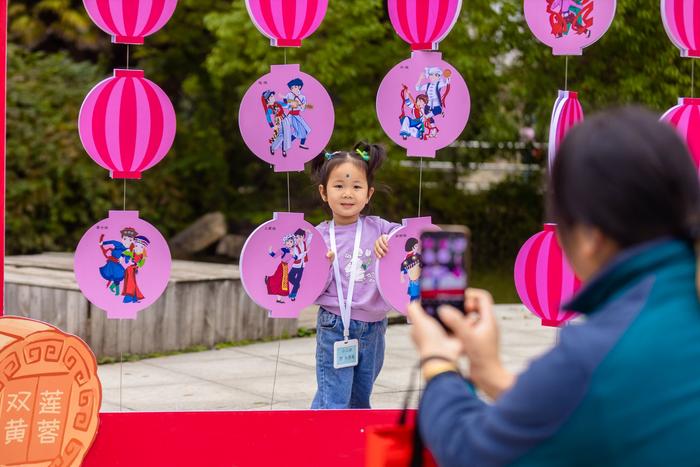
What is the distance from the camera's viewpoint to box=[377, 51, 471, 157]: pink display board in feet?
14.6

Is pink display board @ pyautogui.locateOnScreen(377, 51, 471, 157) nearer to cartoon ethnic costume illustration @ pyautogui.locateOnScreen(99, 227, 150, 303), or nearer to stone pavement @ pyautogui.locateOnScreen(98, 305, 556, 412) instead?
cartoon ethnic costume illustration @ pyautogui.locateOnScreen(99, 227, 150, 303)

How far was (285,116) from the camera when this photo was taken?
4.43m

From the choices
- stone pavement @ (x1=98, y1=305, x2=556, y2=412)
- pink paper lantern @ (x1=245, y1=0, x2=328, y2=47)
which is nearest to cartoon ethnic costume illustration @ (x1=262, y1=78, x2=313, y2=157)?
pink paper lantern @ (x1=245, y1=0, x2=328, y2=47)

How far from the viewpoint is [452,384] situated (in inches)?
68.8

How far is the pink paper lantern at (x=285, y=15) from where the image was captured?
429cm

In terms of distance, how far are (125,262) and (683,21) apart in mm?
2367

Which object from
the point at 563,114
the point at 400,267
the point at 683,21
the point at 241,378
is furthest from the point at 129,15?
the point at 241,378

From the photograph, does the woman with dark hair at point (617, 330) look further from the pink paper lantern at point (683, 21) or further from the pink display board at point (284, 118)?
the pink paper lantern at point (683, 21)

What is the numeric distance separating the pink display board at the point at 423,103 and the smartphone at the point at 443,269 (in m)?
2.49

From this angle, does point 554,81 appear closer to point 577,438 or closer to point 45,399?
point 45,399

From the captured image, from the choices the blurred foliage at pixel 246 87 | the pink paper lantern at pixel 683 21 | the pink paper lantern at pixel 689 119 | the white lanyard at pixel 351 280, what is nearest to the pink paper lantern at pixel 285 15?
the white lanyard at pixel 351 280

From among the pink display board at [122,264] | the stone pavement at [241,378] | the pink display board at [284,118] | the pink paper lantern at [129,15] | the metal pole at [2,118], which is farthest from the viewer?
the stone pavement at [241,378]

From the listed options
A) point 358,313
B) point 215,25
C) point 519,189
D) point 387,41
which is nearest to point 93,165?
point 215,25

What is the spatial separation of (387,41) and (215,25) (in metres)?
1.72
